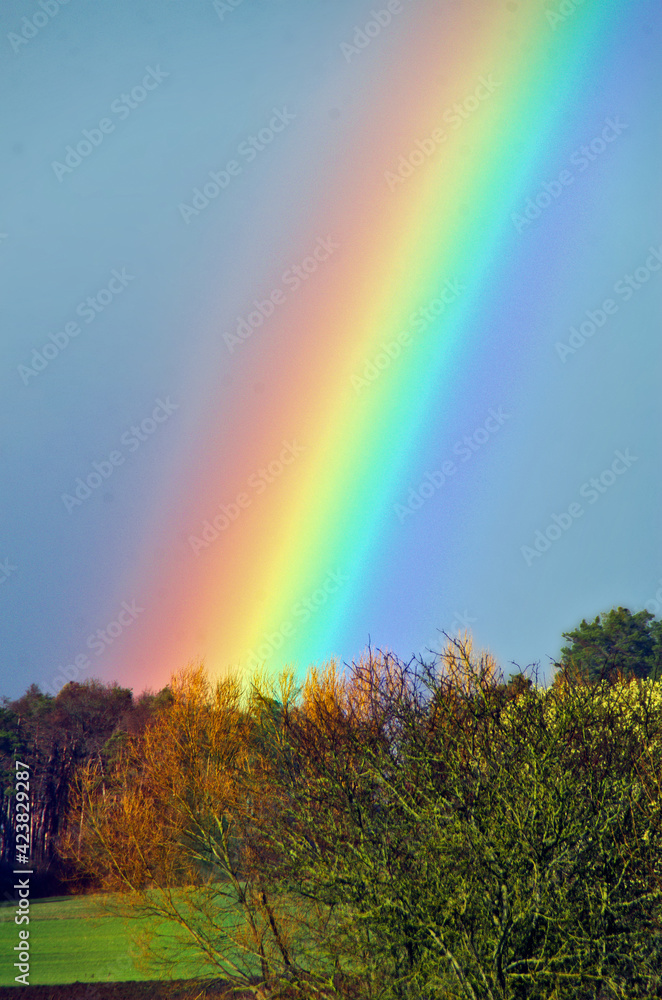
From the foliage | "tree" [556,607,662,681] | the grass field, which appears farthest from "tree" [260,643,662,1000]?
"tree" [556,607,662,681]

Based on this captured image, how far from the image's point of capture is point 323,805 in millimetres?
10867

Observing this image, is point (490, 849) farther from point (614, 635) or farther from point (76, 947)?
point (614, 635)

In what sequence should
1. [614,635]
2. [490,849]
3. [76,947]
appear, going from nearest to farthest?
[490,849] → [76,947] → [614,635]

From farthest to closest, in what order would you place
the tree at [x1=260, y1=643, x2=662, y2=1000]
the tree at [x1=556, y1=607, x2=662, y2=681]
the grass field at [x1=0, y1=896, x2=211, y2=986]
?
1. the tree at [x1=556, y1=607, x2=662, y2=681]
2. the grass field at [x1=0, y1=896, x2=211, y2=986]
3. the tree at [x1=260, y1=643, x2=662, y2=1000]

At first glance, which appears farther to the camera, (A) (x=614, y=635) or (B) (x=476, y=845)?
(A) (x=614, y=635)

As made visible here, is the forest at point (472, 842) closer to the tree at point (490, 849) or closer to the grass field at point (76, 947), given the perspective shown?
the tree at point (490, 849)

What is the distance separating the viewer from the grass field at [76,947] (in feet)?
81.2

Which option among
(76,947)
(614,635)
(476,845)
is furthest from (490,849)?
(614,635)

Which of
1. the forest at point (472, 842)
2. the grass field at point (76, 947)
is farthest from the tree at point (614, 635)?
the forest at point (472, 842)

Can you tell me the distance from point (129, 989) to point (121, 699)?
5988cm

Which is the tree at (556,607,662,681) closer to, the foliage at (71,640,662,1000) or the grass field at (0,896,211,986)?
the grass field at (0,896,211,986)

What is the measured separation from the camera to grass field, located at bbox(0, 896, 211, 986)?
2475cm

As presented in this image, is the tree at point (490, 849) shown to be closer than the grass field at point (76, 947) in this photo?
Yes

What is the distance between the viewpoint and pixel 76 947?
3212cm
